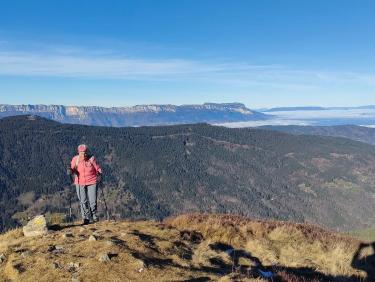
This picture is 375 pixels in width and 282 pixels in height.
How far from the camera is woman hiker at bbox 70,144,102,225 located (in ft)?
78.6

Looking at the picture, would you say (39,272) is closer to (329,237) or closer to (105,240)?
(105,240)

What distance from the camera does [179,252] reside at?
17625 mm

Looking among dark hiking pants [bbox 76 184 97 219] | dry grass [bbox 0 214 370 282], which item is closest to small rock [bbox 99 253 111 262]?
dry grass [bbox 0 214 370 282]

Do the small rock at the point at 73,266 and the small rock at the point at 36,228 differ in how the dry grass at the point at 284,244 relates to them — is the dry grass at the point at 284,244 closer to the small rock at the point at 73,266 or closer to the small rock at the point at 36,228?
the small rock at the point at 36,228

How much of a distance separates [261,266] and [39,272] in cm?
856

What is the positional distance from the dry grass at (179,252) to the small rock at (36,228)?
1.67 feet

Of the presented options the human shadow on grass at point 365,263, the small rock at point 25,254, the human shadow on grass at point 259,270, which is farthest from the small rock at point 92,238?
the human shadow on grass at point 365,263

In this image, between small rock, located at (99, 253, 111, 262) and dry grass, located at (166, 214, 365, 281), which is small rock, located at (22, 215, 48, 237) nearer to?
small rock, located at (99, 253, 111, 262)

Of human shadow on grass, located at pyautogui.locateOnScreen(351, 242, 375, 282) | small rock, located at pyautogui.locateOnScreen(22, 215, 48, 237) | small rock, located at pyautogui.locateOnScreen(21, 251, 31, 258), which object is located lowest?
human shadow on grass, located at pyautogui.locateOnScreen(351, 242, 375, 282)

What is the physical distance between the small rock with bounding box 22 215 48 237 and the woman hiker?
306cm

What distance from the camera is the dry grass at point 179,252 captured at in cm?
1478

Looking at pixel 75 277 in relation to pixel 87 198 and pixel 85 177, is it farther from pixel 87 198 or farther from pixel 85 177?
pixel 87 198

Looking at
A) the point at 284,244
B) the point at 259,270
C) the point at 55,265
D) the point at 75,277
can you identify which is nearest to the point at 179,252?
the point at 259,270

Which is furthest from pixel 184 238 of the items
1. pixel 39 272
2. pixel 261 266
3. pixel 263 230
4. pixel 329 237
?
pixel 329 237
